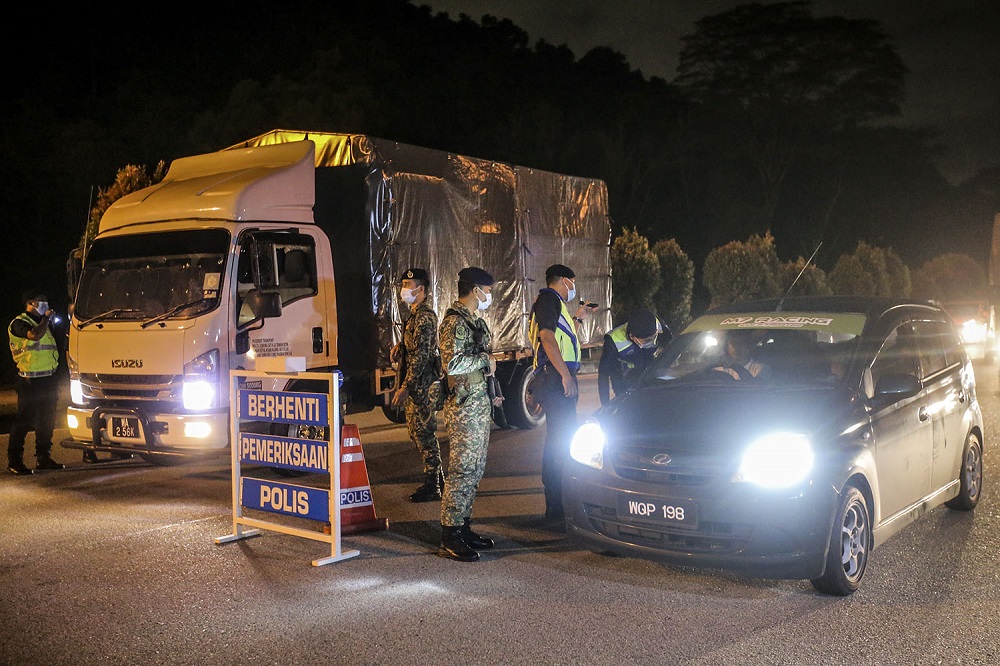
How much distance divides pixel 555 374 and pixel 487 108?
3925 cm

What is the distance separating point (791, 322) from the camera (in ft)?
21.1

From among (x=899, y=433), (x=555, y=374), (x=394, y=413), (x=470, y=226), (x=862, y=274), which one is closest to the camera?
(x=899, y=433)

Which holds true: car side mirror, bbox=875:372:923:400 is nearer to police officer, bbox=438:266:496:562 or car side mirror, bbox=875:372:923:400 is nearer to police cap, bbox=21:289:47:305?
police officer, bbox=438:266:496:562

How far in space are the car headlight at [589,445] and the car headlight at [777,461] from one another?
923mm

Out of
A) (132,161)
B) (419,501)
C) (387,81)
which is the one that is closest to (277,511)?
(419,501)

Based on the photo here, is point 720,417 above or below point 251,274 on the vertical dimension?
below

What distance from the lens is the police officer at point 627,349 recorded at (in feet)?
25.9

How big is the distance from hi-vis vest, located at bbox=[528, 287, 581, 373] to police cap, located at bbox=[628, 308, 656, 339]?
61cm

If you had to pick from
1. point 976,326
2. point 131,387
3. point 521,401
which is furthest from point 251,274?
point 976,326

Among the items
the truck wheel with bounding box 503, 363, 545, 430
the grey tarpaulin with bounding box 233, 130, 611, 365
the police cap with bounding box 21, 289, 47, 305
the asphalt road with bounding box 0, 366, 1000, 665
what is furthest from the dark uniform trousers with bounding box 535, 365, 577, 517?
the police cap with bounding box 21, 289, 47, 305

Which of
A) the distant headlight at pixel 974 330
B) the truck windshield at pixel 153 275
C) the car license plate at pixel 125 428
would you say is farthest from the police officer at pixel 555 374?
the distant headlight at pixel 974 330

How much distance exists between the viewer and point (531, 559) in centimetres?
625

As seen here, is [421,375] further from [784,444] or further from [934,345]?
[934,345]

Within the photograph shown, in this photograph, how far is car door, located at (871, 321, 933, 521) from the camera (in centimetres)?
571
